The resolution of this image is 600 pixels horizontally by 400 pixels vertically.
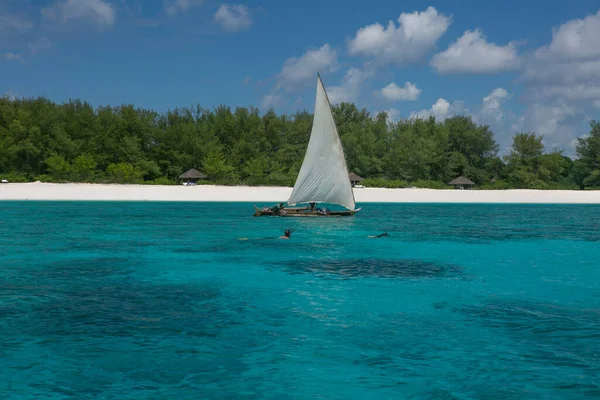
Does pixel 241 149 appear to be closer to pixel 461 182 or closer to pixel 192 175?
pixel 192 175

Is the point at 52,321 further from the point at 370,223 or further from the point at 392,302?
the point at 370,223

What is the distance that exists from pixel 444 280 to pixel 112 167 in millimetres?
78074

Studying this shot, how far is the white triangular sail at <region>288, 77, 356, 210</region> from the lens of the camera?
1719 inches

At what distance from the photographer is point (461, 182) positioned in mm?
105250

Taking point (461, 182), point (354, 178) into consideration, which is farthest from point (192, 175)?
point (461, 182)

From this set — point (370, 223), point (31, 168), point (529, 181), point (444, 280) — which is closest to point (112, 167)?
point (31, 168)

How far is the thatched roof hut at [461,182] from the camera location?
105 m

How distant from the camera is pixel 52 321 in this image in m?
13.9

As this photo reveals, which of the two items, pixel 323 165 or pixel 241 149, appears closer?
pixel 323 165

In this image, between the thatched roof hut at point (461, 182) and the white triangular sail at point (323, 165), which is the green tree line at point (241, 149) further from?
the white triangular sail at point (323, 165)

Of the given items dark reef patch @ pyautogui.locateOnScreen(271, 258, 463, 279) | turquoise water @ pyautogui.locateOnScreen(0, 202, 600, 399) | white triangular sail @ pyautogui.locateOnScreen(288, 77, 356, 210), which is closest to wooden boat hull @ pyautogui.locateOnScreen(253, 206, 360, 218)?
white triangular sail @ pyautogui.locateOnScreen(288, 77, 356, 210)

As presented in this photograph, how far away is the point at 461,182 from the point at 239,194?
41.8 metres

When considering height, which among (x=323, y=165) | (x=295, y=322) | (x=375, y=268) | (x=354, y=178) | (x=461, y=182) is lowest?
(x=295, y=322)

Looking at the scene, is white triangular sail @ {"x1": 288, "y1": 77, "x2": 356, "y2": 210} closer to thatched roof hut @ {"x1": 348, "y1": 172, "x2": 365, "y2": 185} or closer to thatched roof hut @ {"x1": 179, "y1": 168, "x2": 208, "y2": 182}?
thatched roof hut @ {"x1": 179, "y1": 168, "x2": 208, "y2": 182}
